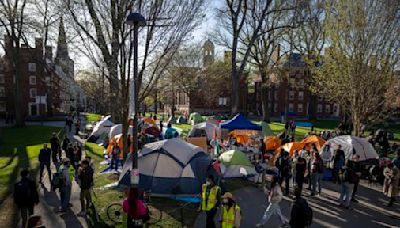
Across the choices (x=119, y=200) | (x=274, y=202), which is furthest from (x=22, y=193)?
(x=274, y=202)

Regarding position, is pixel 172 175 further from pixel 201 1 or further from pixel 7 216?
pixel 201 1

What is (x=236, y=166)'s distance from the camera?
14.1 meters

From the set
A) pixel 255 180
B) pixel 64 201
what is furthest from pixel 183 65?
pixel 64 201

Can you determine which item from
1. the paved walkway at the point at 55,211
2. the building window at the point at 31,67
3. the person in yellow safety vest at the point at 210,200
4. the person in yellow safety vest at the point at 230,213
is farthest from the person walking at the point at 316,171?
the building window at the point at 31,67

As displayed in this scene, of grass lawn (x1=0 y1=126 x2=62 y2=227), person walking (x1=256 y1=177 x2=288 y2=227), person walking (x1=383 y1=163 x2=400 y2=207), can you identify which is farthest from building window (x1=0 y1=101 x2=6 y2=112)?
person walking (x1=383 y1=163 x2=400 y2=207)

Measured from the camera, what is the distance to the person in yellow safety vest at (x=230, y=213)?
7.24m

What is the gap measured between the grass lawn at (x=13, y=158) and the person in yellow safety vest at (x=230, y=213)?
5.94 m

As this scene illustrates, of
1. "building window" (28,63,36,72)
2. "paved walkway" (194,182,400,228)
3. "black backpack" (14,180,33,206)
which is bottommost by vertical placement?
"paved walkway" (194,182,400,228)

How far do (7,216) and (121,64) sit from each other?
5.95 meters

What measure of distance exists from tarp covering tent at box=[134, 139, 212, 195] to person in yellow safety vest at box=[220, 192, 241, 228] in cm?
391

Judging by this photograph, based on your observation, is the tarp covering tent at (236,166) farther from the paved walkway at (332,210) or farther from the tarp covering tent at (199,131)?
the tarp covering tent at (199,131)

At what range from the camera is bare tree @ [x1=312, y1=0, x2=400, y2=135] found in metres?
16.8

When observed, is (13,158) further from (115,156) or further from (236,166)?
(236,166)

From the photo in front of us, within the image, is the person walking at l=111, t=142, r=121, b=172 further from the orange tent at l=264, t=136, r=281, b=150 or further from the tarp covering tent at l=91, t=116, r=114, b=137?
the tarp covering tent at l=91, t=116, r=114, b=137
